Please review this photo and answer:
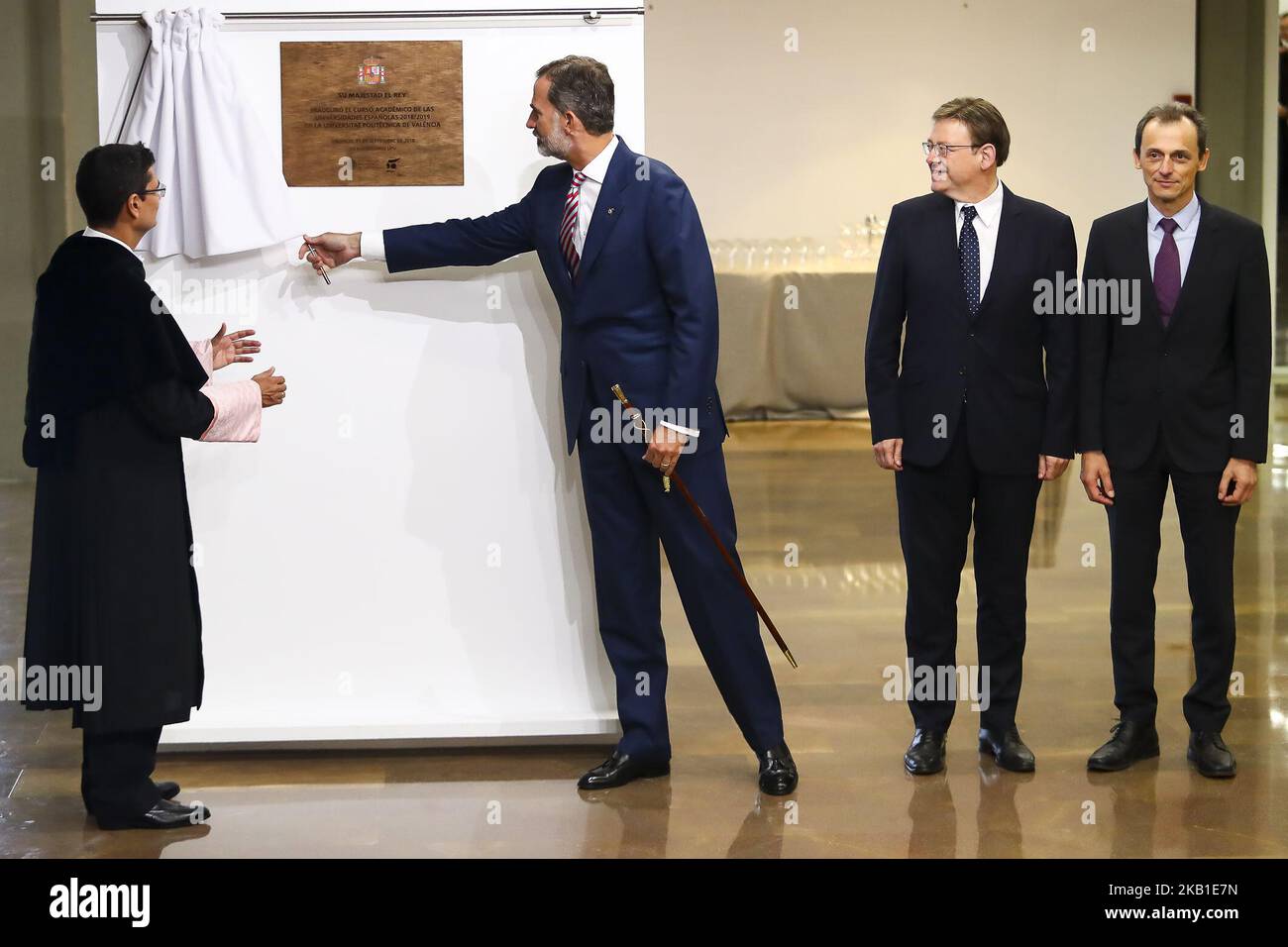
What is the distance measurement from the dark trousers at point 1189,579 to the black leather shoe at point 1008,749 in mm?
273

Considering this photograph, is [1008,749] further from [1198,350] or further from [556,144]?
[556,144]

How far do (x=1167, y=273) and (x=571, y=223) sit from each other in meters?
1.42

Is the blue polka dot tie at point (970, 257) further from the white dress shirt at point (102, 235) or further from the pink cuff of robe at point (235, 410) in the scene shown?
the white dress shirt at point (102, 235)

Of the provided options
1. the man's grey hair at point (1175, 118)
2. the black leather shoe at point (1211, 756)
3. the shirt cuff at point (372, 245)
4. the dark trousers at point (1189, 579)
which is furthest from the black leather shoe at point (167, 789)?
the man's grey hair at point (1175, 118)

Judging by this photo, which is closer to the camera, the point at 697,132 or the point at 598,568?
the point at 598,568

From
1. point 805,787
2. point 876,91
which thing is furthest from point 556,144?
point 876,91

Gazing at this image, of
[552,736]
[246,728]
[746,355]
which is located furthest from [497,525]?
[746,355]

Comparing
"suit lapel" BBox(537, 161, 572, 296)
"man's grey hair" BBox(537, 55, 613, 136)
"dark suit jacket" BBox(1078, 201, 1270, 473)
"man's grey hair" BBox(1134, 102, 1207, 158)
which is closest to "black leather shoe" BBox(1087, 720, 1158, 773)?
"dark suit jacket" BBox(1078, 201, 1270, 473)

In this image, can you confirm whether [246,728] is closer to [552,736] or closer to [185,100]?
[552,736]

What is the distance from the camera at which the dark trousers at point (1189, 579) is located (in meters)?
3.62

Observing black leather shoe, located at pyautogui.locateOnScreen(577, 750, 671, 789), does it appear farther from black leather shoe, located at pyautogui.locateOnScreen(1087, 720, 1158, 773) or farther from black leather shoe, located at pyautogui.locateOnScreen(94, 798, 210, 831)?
black leather shoe, located at pyautogui.locateOnScreen(1087, 720, 1158, 773)

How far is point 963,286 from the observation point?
3590mm

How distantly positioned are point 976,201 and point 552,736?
170cm

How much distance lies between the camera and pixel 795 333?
10.7m
